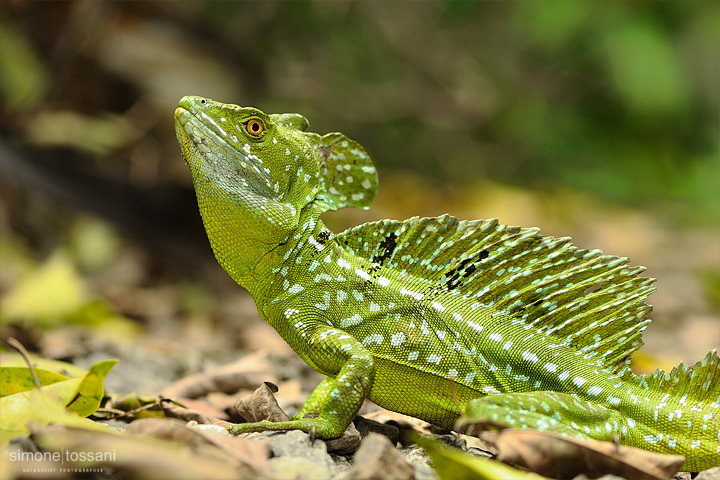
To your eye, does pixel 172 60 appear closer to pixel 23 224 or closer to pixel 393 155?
pixel 23 224

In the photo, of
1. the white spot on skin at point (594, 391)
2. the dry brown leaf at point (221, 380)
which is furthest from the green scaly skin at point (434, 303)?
the dry brown leaf at point (221, 380)

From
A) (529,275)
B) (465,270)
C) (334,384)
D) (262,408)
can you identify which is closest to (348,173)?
(465,270)

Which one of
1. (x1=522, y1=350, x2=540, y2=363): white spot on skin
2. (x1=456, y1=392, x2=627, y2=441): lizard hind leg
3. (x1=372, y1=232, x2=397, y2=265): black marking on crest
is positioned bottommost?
(x1=456, y1=392, x2=627, y2=441): lizard hind leg

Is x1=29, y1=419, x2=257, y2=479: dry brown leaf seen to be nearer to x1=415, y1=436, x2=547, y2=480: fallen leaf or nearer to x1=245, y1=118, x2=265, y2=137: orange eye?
x1=415, y1=436, x2=547, y2=480: fallen leaf

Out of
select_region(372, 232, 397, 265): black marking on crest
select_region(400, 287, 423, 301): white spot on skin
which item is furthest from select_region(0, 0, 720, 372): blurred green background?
select_region(400, 287, 423, 301): white spot on skin

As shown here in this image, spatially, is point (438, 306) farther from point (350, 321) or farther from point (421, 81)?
point (421, 81)

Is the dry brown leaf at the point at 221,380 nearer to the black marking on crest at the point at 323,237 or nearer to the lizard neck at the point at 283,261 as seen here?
the lizard neck at the point at 283,261

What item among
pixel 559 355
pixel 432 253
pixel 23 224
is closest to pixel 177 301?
pixel 23 224
